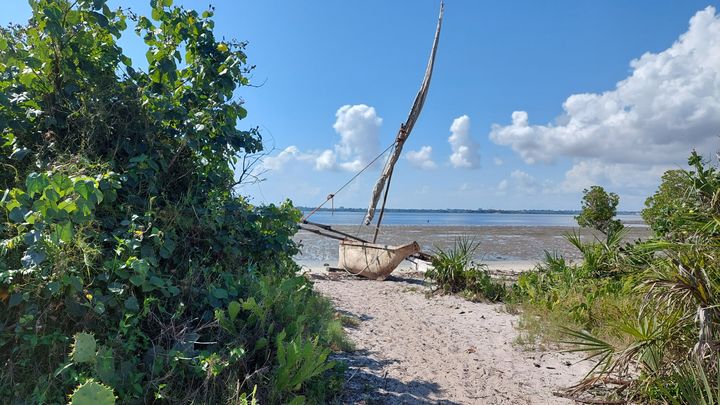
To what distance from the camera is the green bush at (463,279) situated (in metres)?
8.91

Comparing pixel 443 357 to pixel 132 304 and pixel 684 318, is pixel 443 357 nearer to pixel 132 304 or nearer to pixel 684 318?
pixel 684 318

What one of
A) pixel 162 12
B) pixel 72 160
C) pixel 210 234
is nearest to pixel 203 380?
pixel 210 234

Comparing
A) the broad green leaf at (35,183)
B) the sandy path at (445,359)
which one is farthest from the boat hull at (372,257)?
the broad green leaf at (35,183)

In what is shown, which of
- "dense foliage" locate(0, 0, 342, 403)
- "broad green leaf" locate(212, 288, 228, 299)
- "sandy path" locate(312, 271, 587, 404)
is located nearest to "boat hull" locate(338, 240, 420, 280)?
"sandy path" locate(312, 271, 587, 404)

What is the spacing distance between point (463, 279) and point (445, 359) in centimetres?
435

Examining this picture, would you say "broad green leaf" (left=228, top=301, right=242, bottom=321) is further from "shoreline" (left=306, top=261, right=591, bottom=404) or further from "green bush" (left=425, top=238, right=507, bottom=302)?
"green bush" (left=425, top=238, right=507, bottom=302)

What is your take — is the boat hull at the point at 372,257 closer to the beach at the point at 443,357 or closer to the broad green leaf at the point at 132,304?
the beach at the point at 443,357

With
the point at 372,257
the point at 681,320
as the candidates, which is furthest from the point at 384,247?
the point at 681,320

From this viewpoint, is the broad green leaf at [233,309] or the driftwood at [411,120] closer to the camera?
the broad green leaf at [233,309]

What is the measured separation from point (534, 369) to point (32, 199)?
5095 millimetres

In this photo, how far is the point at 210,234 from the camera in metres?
3.75

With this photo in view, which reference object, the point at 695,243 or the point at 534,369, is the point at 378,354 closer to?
the point at 534,369

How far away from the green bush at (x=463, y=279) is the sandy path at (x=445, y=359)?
1.67ft

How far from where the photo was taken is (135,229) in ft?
10.0
